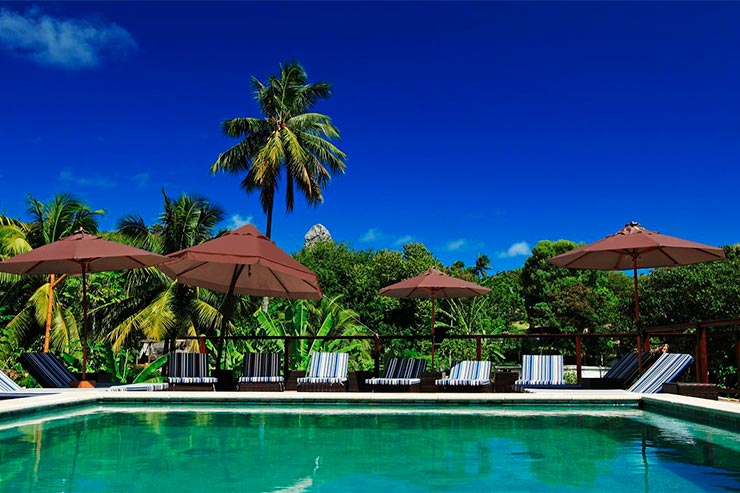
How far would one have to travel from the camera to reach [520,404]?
9.27m

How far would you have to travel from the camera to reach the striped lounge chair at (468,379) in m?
10.2

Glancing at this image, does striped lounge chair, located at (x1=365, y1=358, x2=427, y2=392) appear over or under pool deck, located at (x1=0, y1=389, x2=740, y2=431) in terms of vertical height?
over

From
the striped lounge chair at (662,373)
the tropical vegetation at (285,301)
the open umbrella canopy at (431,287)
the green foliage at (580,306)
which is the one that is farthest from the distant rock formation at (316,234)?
the striped lounge chair at (662,373)

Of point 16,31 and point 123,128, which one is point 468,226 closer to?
point 123,128

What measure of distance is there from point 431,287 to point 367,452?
6.16 meters

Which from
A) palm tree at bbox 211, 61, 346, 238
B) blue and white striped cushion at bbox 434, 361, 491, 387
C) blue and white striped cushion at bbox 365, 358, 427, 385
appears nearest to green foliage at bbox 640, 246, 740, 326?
blue and white striped cushion at bbox 434, 361, 491, 387

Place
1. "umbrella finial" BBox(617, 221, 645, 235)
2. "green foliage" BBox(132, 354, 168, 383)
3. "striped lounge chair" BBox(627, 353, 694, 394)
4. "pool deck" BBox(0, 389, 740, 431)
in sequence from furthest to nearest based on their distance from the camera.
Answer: "green foliage" BBox(132, 354, 168, 383) < "umbrella finial" BBox(617, 221, 645, 235) < "striped lounge chair" BBox(627, 353, 694, 394) < "pool deck" BBox(0, 389, 740, 431)

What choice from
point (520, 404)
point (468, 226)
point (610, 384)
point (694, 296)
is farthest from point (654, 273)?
point (468, 226)

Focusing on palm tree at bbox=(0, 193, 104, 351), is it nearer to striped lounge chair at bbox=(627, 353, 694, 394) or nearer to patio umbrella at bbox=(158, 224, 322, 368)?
patio umbrella at bbox=(158, 224, 322, 368)

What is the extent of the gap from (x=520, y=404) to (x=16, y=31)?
108 feet

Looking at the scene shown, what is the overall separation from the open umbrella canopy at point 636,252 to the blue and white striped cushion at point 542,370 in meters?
1.57

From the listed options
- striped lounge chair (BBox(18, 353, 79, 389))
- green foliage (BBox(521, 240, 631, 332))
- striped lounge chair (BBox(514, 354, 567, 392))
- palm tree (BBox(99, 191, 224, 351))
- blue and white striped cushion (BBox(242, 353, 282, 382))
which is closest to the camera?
striped lounge chair (BBox(18, 353, 79, 389))

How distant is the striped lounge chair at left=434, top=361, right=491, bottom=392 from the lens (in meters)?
10.2

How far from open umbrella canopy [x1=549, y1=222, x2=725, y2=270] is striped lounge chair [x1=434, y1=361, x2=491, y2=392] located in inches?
81.6
